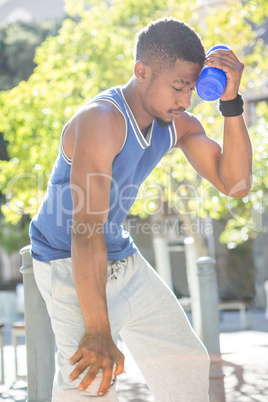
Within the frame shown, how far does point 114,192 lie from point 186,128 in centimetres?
60

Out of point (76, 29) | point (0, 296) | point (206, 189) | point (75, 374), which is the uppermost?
point (76, 29)

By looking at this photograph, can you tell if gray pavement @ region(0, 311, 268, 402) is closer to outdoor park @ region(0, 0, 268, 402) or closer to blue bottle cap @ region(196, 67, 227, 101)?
outdoor park @ region(0, 0, 268, 402)

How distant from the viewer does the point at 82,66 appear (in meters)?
9.76

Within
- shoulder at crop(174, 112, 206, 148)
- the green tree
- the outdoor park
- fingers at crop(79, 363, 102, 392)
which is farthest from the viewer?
the green tree

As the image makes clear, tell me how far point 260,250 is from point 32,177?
8983mm

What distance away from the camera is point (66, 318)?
1.97m

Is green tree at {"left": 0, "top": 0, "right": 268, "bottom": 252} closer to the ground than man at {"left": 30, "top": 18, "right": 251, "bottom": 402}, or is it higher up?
higher up

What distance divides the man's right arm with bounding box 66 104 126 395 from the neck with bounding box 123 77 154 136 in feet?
0.76

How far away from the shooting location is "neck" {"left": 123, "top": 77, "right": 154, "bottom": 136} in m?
2.11

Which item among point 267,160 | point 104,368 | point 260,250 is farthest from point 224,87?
point 260,250

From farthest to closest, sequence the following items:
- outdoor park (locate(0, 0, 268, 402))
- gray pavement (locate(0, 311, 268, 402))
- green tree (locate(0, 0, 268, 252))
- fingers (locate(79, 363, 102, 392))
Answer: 1. green tree (locate(0, 0, 268, 252))
2. outdoor park (locate(0, 0, 268, 402))
3. gray pavement (locate(0, 311, 268, 402))
4. fingers (locate(79, 363, 102, 392))

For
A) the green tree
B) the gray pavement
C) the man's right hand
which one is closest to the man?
the man's right hand

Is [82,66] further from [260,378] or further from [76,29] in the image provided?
[260,378]

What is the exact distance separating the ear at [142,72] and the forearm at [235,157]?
39 cm
